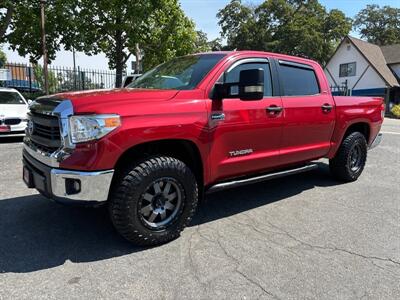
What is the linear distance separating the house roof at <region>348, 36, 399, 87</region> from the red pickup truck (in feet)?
112

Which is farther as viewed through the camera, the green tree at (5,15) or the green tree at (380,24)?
the green tree at (380,24)

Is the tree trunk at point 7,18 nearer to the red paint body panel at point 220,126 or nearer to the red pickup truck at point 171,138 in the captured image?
the red pickup truck at point 171,138

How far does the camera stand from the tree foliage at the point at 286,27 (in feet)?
146

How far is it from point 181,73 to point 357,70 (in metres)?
37.5

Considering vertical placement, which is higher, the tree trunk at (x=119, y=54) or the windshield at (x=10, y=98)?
Answer: the tree trunk at (x=119, y=54)

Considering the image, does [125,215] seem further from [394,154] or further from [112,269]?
[394,154]

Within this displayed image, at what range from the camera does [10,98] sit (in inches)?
440

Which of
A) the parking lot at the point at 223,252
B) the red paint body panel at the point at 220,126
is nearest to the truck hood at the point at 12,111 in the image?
the parking lot at the point at 223,252

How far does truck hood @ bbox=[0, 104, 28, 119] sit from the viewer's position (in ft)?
33.3

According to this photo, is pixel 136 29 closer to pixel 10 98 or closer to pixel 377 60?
pixel 10 98

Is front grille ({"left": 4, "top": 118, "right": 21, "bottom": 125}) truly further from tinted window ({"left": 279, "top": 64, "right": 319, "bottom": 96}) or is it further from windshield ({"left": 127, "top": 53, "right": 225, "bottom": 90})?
tinted window ({"left": 279, "top": 64, "right": 319, "bottom": 96})

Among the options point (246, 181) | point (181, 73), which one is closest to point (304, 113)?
point (246, 181)

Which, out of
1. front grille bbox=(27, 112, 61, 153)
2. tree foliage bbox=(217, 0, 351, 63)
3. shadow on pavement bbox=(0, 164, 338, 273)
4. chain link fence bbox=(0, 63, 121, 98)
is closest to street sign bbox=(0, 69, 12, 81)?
chain link fence bbox=(0, 63, 121, 98)

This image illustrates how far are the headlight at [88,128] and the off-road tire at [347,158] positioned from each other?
4.04 metres
